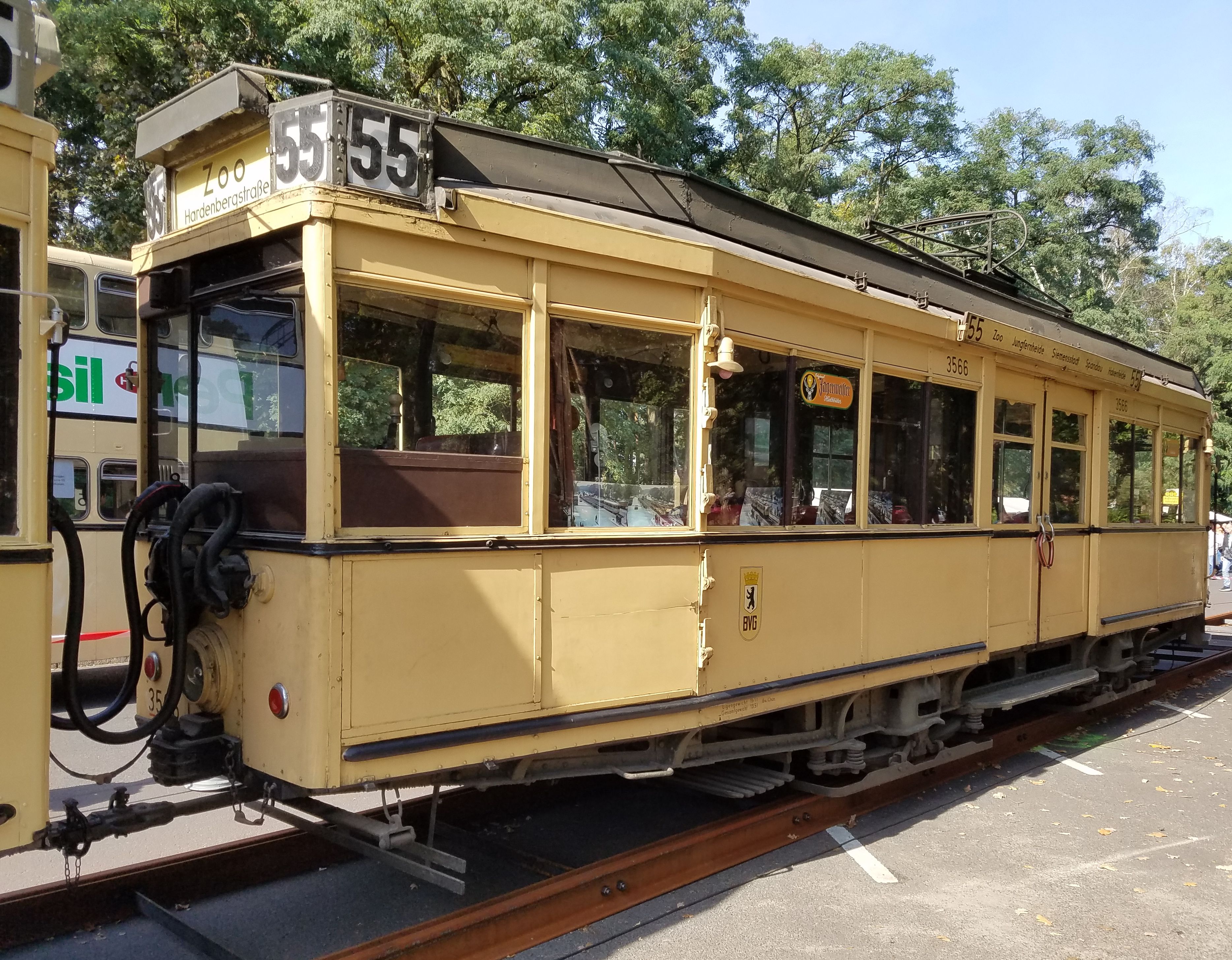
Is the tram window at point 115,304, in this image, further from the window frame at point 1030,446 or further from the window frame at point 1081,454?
the window frame at point 1081,454

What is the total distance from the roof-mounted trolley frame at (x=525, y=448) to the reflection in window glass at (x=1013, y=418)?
2.96 feet

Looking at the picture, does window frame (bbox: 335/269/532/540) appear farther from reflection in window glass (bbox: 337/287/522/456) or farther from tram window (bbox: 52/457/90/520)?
tram window (bbox: 52/457/90/520)

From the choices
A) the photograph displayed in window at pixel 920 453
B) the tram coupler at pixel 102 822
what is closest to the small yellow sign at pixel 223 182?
the tram coupler at pixel 102 822

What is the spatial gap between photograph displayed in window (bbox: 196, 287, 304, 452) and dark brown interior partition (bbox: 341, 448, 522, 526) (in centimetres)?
27

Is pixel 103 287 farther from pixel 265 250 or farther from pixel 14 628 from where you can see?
pixel 14 628

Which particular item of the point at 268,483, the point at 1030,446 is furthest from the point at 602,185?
the point at 1030,446

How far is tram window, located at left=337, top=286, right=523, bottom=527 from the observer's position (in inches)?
138

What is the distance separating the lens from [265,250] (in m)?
3.67

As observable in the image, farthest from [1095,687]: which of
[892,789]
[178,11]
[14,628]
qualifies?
[178,11]

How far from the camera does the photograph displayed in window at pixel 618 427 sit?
4008 millimetres

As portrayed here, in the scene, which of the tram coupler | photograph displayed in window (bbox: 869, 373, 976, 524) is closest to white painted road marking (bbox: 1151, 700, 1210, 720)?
photograph displayed in window (bbox: 869, 373, 976, 524)

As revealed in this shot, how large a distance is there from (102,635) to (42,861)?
4.33m

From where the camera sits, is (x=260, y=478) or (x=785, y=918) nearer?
(x=260, y=478)

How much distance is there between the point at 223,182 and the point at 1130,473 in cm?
774
